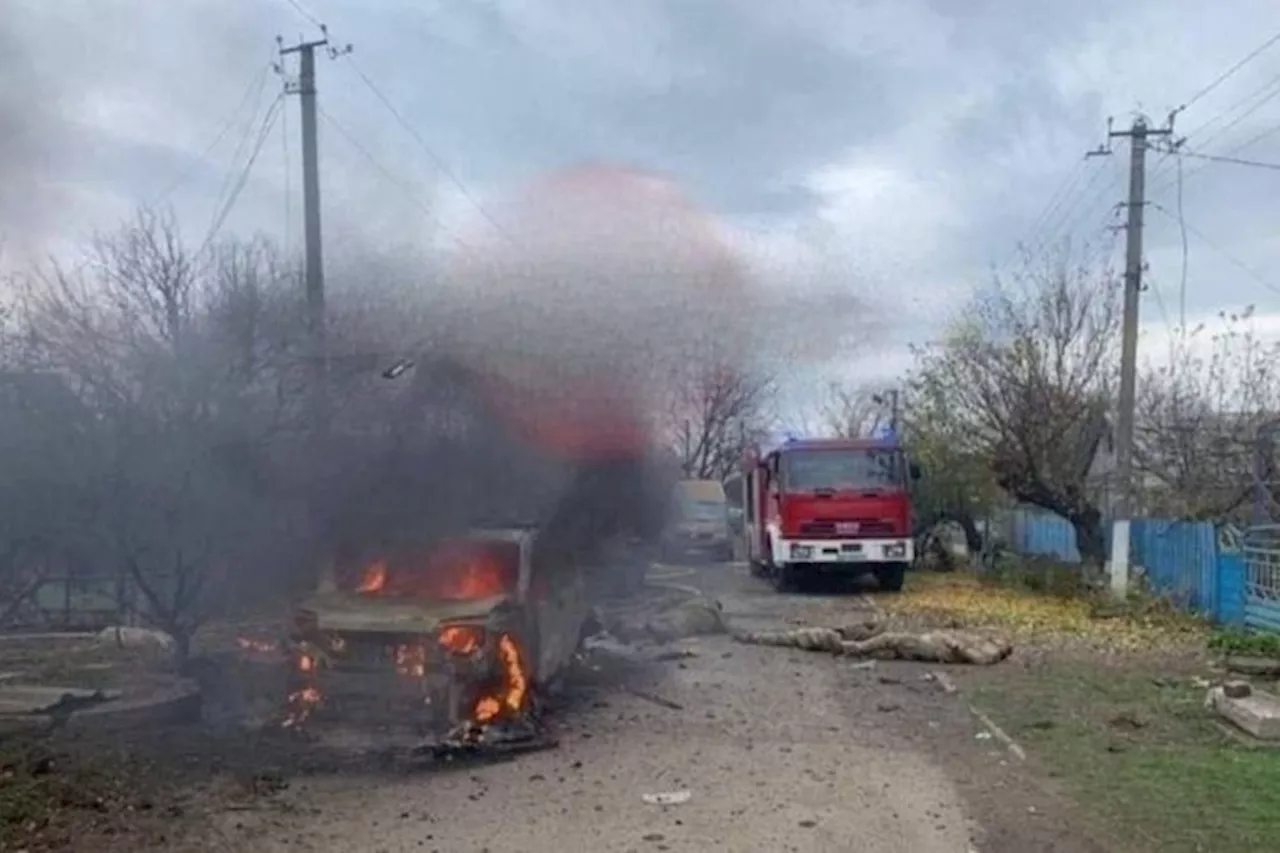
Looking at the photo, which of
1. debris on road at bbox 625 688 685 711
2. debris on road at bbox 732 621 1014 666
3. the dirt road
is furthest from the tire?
debris on road at bbox 625 688 685 711

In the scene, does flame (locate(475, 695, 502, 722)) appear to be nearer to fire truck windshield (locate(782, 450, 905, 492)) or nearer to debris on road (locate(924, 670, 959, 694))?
debris on road (locate(924, 670, 959, 694))

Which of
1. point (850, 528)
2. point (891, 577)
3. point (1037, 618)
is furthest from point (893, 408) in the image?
point (1037, 618)

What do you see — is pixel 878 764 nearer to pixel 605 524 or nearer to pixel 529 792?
pixel 529 792

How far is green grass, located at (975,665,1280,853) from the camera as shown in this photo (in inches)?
279

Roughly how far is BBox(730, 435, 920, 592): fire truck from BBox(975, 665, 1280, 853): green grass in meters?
9.61

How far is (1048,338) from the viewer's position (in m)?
24.8

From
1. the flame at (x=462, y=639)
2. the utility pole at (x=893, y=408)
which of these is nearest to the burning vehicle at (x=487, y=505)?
the flame at (x=462, y=639)

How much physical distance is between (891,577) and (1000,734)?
44.8 ft

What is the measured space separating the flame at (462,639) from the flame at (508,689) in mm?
291

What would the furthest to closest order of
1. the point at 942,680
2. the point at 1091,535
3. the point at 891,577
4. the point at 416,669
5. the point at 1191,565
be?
the point at 1091,535 → the point at 891,577 → the point at 1191,565 → the point at 942,680 → the point at 416,669

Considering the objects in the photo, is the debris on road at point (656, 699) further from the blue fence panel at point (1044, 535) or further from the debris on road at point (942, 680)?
the blue fence panel at point (1044, 535)

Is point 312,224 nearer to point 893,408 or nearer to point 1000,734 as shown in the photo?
point 1000,734

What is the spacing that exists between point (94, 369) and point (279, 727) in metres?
5.86

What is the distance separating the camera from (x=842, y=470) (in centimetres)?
2311
